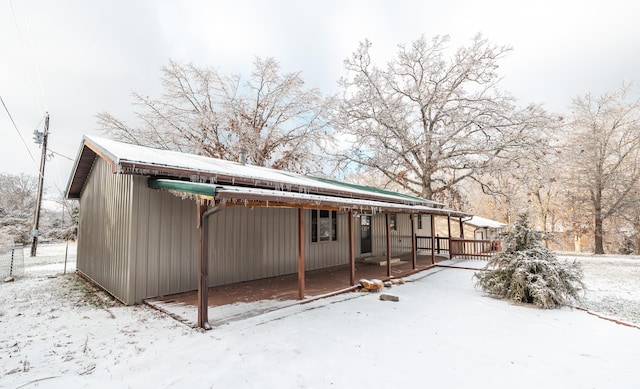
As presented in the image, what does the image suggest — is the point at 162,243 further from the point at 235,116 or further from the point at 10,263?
the point at 235,116

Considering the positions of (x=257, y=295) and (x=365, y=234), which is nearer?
(x=257, y=295)

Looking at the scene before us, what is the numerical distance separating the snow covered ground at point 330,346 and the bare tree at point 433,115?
10460 millimetres

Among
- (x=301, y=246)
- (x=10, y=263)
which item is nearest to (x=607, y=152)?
(x=301, y=246)

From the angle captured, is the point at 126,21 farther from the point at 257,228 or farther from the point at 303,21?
the point at 257,228

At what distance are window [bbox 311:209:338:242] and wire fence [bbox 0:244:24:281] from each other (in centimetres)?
837

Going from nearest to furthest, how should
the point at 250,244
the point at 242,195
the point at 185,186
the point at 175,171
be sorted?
1. the point at 242,195
2. the point at 185,186
3. the point at 175,171
4. the point at 250,244

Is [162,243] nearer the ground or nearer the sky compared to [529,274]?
nearer the sky

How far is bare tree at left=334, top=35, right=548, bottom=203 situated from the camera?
1441 centimetres

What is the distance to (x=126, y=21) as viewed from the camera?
36.3 feet

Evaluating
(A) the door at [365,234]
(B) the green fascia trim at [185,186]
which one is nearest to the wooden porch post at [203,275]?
(B) the green fascia trim at [185,186]

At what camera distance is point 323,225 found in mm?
9078

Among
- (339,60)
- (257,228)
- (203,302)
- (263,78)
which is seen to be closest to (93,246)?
(257,228)

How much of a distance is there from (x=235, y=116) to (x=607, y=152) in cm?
2058

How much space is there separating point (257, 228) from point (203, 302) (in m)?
3.12
